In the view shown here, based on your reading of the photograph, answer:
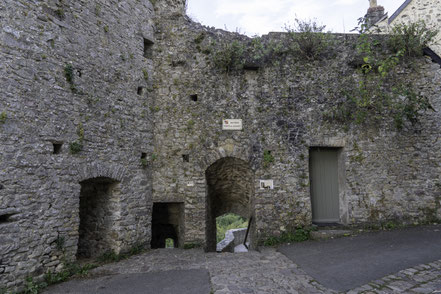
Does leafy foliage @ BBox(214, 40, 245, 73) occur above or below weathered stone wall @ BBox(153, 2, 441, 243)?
above

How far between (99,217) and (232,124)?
13.3 feet

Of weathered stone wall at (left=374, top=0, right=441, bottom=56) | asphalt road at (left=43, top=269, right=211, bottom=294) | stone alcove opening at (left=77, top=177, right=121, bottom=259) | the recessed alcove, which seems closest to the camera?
asphalt road at (left=43, top=269, right=211, bottom=294)

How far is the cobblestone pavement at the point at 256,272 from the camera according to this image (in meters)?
4.00

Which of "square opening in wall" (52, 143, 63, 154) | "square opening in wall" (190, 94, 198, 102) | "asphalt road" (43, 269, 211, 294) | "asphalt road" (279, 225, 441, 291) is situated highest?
"square opening in wall" (190, 94, 198, 102)

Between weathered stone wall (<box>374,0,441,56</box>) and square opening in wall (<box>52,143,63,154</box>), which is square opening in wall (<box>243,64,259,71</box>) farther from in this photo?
square opening in wall (<box>52,143,63,154</box>)

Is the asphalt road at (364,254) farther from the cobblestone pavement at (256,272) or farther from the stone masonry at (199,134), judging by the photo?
the stone masonry at (199,134)

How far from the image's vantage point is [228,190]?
8523mm

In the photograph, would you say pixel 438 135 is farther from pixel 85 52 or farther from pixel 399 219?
pixel 85 52

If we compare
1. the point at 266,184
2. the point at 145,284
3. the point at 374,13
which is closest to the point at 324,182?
the point at 266,184

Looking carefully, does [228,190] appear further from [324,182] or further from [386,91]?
[386,91]

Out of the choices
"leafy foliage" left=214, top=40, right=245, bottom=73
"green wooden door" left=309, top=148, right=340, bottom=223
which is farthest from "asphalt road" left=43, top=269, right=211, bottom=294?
"leafy foliage" left=214, top=40, right=245, bottom=73

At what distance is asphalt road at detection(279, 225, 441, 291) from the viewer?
14.5 feet

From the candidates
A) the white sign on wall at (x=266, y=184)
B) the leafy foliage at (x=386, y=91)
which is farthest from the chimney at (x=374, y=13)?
the white sign on wall at (x=266, y=184)

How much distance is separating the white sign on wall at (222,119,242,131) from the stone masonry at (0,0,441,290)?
199 millimetres
